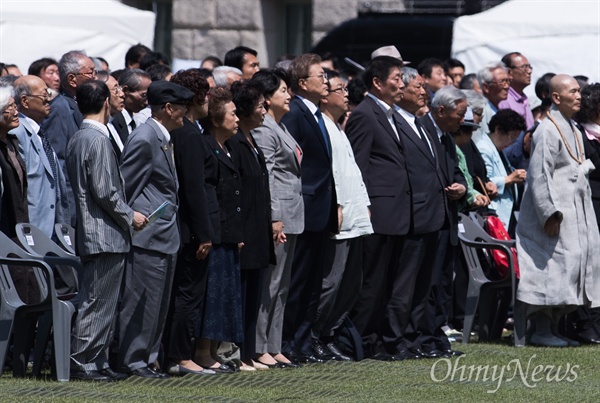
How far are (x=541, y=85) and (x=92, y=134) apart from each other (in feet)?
24.3

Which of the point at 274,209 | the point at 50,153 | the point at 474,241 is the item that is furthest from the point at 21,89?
the point at 474,241

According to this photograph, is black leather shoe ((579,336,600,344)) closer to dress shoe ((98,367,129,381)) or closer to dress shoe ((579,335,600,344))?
dress shoe ((579,335,600,344))

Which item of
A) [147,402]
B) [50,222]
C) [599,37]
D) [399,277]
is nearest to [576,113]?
[399,277]

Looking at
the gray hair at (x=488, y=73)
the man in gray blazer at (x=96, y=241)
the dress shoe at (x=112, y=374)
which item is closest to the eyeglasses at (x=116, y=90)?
the man in gray blazer at (x=96, y=241)

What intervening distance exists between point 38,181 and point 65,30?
6151mm

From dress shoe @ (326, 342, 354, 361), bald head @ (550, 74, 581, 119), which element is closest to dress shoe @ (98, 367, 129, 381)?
dress shoe @ (326, 342, 354, 361)

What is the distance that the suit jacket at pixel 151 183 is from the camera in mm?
9867

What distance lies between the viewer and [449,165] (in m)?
12.2

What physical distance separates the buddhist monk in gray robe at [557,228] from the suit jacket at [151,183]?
12.0ft

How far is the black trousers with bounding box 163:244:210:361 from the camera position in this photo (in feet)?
33.5

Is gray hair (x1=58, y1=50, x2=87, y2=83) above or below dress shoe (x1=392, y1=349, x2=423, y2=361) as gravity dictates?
above

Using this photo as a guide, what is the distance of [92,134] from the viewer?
9719 mm

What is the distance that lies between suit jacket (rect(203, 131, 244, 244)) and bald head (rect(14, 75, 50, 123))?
1.42m

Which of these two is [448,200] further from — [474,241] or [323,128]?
[323,128]
